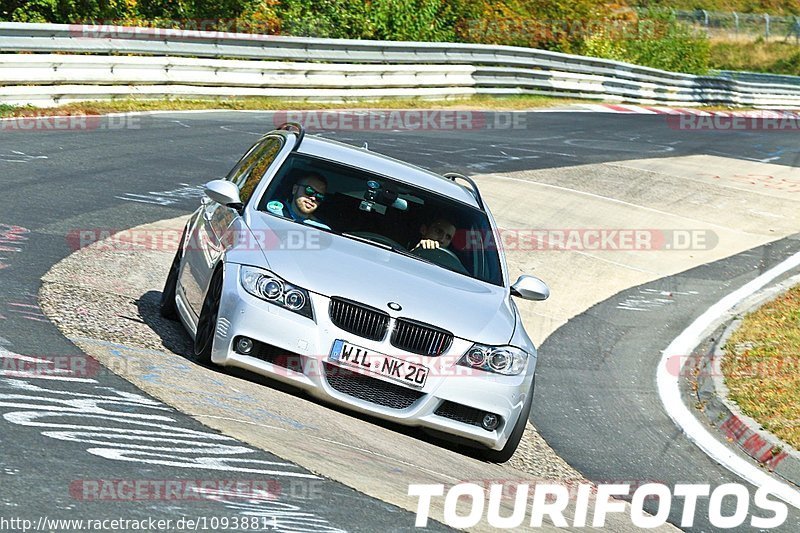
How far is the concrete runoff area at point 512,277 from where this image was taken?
6.46 m

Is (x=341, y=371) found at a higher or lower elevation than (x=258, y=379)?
higher

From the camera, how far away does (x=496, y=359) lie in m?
7.30

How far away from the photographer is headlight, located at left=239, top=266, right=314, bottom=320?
23.3 ft

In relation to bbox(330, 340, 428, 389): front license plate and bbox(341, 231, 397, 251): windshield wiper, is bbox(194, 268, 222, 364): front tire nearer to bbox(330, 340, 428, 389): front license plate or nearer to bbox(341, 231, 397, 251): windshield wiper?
bbox(330, 340, 428, 389): front license plate

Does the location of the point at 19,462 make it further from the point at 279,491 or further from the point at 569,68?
the point at 569,68

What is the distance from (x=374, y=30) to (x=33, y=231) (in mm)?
23400

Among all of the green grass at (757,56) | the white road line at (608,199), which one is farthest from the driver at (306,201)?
the green grass at (757,56)

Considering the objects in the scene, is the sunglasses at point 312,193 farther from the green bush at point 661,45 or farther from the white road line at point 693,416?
the green bush at point 661,45

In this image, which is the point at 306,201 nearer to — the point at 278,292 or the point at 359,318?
the point at 278,292

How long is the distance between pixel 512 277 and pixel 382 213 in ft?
18.4

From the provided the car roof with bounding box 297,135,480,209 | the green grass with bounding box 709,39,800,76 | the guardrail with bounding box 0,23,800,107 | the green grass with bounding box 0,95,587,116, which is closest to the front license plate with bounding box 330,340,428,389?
the car roof with bounding box 297,135,480,209

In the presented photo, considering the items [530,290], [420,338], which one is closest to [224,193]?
[420,338]

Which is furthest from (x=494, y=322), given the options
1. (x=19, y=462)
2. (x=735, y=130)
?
(x=735, y=130)

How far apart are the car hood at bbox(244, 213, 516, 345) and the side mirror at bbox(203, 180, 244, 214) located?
0.69ft
